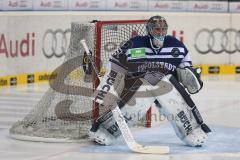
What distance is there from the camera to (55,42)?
592 inches

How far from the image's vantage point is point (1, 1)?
13.9 meters

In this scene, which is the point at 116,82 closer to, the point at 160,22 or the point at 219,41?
the point at 160,22

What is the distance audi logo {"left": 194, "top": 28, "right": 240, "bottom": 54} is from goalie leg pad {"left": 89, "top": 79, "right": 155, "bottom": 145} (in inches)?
333

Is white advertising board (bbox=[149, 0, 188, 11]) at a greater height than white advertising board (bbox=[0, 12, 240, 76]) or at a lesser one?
greater

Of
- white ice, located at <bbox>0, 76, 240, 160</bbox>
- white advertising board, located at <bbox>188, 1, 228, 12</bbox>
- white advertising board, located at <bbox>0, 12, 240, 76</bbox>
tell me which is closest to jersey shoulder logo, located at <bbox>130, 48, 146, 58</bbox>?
white ice, located at <bbox>0, 76, 240, 160</bbox>

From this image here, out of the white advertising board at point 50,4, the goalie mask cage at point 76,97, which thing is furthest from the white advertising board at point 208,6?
the goalie mask cage at point 76,97

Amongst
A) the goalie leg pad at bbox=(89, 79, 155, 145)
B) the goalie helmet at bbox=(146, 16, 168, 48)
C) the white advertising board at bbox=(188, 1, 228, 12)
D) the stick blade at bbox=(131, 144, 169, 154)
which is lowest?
the stick blade at bbox=(131, 144, 169, 154)

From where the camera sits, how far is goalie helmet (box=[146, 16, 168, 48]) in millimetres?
8508

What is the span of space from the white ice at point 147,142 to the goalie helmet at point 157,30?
110 cm

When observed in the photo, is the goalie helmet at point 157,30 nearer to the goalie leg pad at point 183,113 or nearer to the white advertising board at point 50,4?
the goalie leg pad at point 183,113

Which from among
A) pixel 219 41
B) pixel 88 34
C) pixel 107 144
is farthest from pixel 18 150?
pixel 219 41

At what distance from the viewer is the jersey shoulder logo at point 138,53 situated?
28.3 feet

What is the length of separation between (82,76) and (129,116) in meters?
1.10

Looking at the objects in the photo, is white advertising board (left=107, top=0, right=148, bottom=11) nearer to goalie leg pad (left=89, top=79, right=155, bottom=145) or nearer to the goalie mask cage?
the goalie mask cage
